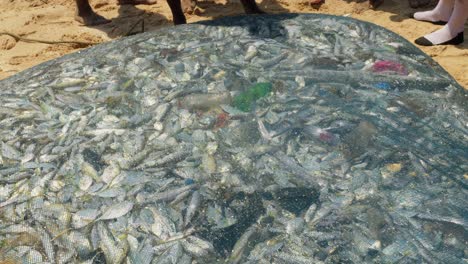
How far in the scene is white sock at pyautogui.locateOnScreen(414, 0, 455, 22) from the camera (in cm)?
539

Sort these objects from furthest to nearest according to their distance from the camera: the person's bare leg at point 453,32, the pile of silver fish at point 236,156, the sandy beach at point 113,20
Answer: the sandy beach at point 113,20
the person's bare leg at point 453,32
the pile of silver fish at point 236,156

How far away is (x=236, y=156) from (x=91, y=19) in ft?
12.9

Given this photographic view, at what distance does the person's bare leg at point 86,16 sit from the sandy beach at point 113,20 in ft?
0.23

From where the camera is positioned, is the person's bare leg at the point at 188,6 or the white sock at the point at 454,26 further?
the person's bare leg at the point at 188,6

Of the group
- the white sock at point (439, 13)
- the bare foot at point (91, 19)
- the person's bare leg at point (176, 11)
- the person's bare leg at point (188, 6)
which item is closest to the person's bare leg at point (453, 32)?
the white sock at point (439, 13)

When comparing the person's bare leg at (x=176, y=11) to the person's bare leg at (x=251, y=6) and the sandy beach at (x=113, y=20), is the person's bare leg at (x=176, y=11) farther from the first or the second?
the person's bare leg at (x=251, y=6)

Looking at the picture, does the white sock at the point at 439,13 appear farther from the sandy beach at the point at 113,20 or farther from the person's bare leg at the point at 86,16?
the person's bare leg at the point at 86,16

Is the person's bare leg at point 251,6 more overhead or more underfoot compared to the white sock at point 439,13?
more overhead

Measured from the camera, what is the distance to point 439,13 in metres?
5.43

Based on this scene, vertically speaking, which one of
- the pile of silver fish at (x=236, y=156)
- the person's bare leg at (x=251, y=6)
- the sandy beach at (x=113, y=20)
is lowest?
the sandy beach at (x=113, y=20)

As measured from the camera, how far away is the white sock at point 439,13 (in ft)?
17.7

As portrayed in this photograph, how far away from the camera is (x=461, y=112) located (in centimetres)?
273

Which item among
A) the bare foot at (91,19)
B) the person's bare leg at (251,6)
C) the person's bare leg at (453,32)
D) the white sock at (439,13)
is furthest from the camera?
the bare foot at (91,19)

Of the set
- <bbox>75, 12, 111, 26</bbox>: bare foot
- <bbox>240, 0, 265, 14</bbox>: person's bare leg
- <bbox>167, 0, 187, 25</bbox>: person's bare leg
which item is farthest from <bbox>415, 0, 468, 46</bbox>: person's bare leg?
<bbox>75, 12, 111, 26</bbox>: bare foot
